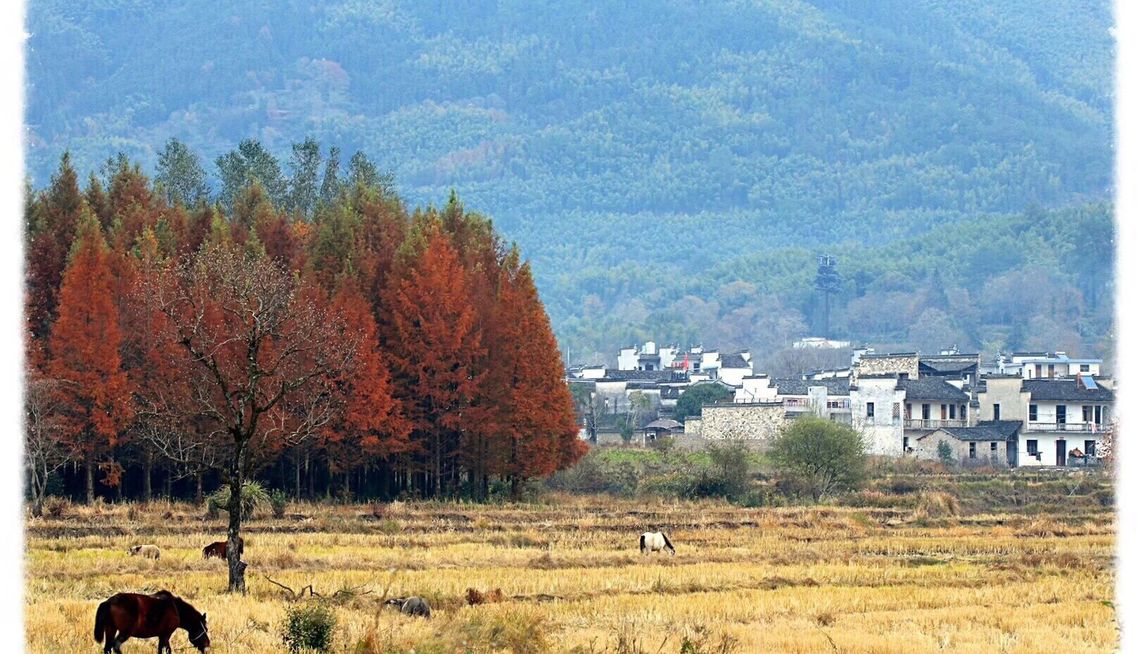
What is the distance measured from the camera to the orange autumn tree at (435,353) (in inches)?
2063

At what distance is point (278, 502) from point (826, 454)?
876 inches

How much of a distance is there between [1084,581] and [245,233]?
35802 millimetres

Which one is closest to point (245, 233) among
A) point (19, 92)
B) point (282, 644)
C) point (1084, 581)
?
point (1084, 581)

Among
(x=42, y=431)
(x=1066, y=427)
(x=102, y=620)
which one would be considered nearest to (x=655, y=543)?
(x=42, y=431)

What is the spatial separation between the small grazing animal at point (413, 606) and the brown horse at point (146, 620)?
435cm

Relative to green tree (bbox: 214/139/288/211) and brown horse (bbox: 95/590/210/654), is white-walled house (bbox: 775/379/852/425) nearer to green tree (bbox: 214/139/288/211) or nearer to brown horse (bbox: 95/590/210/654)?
green tree (bbox: 214/139/288/211)

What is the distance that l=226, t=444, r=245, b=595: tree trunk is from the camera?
2564 cm

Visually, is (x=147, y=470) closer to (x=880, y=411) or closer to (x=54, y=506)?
(x=54, y=506)

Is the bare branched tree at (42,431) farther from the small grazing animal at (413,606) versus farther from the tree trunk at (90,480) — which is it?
the small grazing animal at (413,606)

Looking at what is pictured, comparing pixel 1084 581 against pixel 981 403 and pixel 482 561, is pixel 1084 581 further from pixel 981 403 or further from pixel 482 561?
pixel 981 403

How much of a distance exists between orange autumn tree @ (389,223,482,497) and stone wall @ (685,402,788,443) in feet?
112

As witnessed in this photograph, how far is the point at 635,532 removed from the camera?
41062 millimetres

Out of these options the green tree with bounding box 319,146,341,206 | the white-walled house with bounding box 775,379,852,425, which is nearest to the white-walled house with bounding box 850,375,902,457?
the white-walled house with bounding box 775,379,852,425

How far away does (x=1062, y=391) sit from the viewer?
3100 inches
